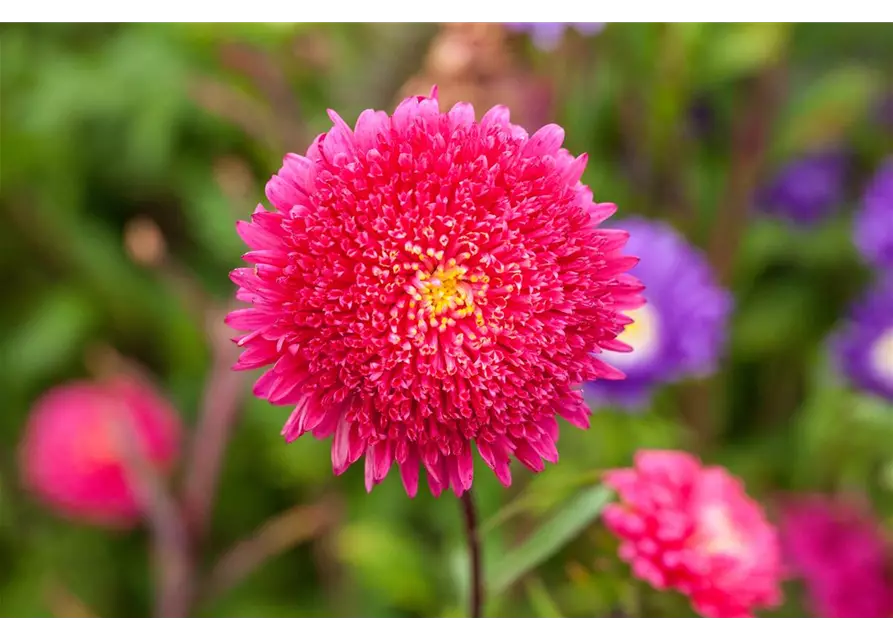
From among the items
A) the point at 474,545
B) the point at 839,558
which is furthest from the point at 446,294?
the point at 839,558

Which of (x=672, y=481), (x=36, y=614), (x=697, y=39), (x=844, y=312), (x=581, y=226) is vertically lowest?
(x=36, y=614)

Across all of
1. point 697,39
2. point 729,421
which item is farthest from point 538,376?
point 729,421

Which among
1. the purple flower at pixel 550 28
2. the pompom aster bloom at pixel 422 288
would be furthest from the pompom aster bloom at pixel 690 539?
the purple flower at pixel 550 28

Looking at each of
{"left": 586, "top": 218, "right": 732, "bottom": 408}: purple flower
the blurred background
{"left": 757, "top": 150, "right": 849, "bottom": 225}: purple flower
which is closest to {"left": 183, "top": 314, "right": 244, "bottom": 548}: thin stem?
the blurred background

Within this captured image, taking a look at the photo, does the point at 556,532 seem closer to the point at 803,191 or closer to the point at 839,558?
the point at 839,558

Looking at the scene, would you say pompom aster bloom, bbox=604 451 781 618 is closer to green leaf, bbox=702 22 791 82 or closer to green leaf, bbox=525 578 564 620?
green leaf, bbox=525 578 564 620

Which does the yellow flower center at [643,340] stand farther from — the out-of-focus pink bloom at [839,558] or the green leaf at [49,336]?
the green leaf at [49,336]

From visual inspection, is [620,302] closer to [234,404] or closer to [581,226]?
[581,226]
